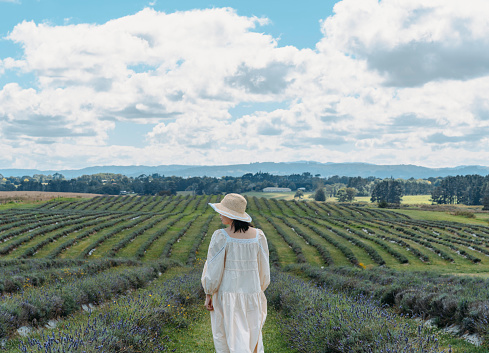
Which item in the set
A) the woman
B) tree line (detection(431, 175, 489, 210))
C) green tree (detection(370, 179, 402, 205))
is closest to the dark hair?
the woman

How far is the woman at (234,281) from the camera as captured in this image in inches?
215

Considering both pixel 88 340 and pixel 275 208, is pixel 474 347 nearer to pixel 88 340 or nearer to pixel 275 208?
pixel 88 340

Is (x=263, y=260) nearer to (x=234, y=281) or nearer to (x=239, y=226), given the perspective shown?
(x=234, y=281)

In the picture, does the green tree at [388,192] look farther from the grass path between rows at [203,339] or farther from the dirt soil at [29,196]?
the grass path between rows at [203,339]

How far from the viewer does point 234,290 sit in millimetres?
5531

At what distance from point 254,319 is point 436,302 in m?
5.74

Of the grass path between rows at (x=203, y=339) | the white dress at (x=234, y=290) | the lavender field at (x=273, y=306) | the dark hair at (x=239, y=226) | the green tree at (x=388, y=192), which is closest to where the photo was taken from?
the white dress at (x=234, y=290)

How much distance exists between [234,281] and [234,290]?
139mm

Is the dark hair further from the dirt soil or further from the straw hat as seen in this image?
the dirt soil

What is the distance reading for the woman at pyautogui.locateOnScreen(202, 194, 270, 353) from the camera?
5457mm

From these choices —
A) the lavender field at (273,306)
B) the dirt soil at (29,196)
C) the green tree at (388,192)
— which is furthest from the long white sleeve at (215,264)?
the green tree at (388,192)

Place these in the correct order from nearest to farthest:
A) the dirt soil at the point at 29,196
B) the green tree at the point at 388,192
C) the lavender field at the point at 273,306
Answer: the lavender field at the point at 273,306, the dirt soil at the point at 29,196, the green tree at the point at 388,192

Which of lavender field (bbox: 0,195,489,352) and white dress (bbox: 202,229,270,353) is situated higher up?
white dress (bbox: 202,229,270,353)

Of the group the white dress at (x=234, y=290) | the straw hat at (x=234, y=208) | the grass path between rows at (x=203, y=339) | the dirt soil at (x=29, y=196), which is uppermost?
the straw hat at (x=234, y=208)
